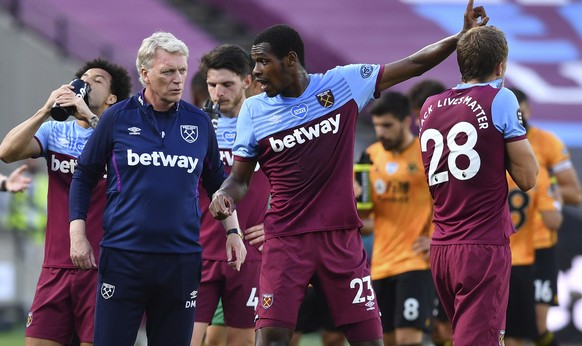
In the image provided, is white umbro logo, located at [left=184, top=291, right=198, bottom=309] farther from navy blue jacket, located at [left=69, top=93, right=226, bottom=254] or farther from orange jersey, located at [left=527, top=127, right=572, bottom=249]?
orange jersey, located at [left=527, top=127, right=572, bottom=249]

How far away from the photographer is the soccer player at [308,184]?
654 centimetres

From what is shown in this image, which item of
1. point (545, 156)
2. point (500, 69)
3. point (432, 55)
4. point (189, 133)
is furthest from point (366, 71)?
point (545, 156)

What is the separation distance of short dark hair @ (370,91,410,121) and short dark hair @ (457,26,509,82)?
10.2 feet

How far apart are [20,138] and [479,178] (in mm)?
2882

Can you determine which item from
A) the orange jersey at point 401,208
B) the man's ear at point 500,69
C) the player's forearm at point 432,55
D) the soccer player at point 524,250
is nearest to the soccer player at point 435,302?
the orange jersey at point 401,208

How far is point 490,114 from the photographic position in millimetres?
6527

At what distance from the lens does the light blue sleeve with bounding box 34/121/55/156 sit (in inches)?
284

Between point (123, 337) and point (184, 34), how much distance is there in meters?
17.5

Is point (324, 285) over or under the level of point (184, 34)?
under

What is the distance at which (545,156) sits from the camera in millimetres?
10969

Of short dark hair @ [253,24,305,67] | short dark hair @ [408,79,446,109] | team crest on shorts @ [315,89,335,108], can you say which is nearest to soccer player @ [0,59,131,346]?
short dark hair @ [253,24,305,67]

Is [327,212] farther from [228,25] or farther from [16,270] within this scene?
[228,25]

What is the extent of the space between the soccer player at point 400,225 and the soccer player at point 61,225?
3151 mm

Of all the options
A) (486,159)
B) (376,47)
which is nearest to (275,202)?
(486,159)
